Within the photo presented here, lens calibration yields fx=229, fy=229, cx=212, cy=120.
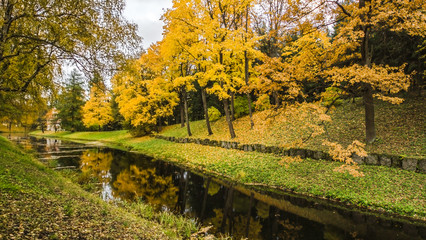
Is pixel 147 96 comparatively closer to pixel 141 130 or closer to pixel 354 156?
pixel 141 130

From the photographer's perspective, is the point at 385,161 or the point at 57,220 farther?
the point at 385,161

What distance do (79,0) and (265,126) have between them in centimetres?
830

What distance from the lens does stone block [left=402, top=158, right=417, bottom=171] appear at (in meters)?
9.52

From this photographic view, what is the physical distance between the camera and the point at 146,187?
40.1 ft

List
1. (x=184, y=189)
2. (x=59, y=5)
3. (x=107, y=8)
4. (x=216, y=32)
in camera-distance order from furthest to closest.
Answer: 1. (x=216, y=32)
2. (x=184, y=189)
3. (x=107, y=8)
4. (x=59, y=5)

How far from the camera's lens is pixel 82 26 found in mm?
6566

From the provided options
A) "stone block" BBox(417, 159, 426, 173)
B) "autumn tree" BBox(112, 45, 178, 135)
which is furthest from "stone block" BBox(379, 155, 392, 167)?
"autumn tree" BBox(112, 45, 178, 135)

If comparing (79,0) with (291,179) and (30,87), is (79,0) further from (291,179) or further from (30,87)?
(291,179)

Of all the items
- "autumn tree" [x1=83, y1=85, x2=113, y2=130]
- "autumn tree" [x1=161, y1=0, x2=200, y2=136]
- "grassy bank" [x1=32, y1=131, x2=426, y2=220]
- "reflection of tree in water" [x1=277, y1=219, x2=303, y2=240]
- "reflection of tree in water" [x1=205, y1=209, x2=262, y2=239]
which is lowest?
"reflection of tree in water" [x1=277, y1=219, x2=303, y2=240]

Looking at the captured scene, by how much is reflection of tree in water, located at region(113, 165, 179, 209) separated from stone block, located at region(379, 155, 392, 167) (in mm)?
9465

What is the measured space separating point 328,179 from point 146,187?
9.03 m

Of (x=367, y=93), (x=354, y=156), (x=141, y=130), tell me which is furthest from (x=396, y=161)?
(x=141, y=130)

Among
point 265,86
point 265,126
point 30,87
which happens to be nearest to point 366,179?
point 265,126

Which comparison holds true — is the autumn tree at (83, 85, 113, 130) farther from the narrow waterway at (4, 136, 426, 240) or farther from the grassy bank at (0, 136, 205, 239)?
the grassy bank at (0, 136, 205, 239)
